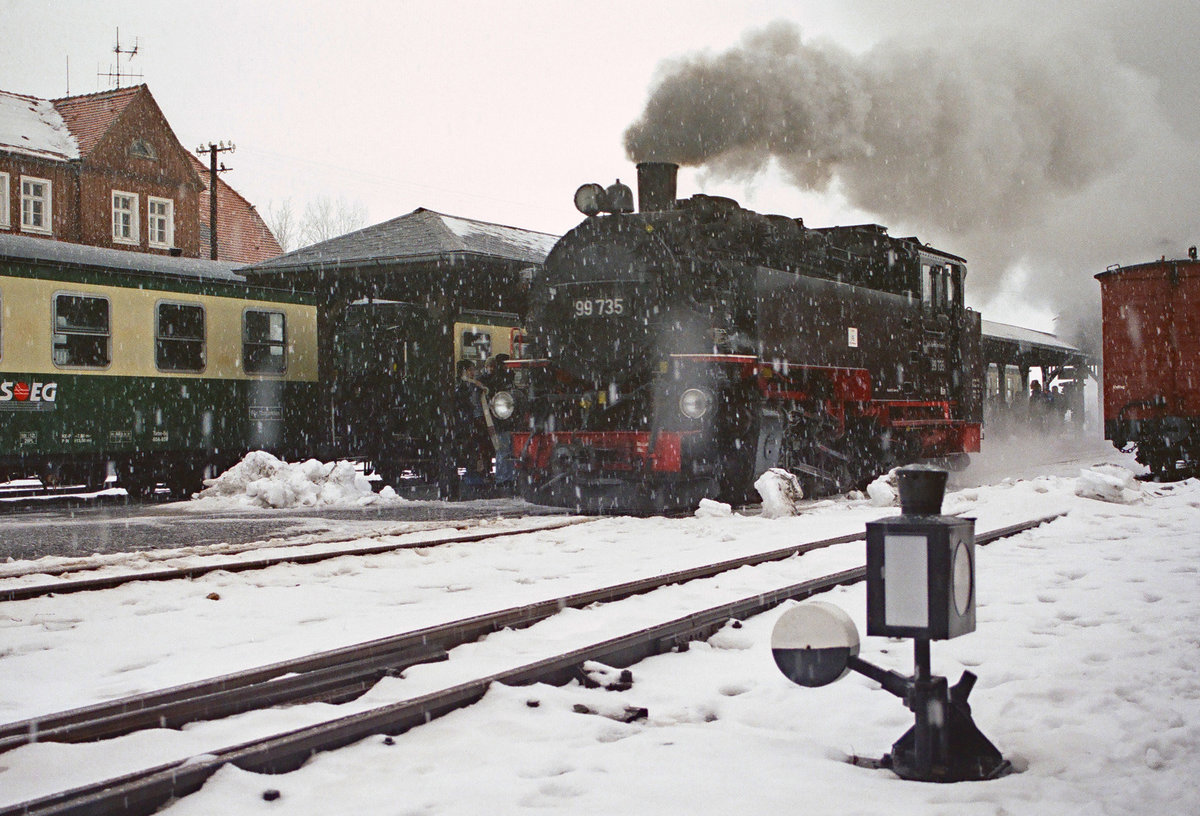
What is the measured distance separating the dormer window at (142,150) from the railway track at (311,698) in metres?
29.6

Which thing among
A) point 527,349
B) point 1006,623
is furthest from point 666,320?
point 1006,623

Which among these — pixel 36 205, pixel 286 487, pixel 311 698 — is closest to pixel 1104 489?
pixel 286 487

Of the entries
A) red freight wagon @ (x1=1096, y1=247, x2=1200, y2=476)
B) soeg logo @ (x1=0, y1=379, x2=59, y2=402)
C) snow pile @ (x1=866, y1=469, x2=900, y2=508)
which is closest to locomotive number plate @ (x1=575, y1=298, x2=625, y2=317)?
snow pile @ (x1=866, y1=469, x2=900, y2=508)

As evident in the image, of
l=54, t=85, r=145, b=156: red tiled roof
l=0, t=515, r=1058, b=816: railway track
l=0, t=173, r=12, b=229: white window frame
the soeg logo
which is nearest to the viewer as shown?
l=0, t=515, r=1058, b=816: railway track

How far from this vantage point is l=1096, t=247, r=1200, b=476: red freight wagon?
15609 millimetres

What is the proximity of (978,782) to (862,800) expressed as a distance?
13.6 inches

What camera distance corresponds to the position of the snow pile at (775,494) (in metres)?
10.3

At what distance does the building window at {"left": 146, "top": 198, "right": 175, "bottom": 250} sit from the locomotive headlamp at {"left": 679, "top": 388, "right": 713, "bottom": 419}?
25.7 metres

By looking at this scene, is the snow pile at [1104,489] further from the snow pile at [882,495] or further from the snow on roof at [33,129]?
the snow on roof at [33,129]

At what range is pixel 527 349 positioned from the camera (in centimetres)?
1155

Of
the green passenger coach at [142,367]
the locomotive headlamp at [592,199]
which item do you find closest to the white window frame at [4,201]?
the green passenger coach at [142,367]

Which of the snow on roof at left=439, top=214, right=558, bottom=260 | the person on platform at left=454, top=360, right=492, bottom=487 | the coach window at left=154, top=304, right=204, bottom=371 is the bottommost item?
the person on platform at left=454, top=360, right=492, bottom=487

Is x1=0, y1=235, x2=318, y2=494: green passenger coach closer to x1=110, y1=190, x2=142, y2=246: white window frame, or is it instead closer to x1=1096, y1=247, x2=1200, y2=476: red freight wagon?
x1=1096, y1=247, x2=1200, y2=476: red freight wagon

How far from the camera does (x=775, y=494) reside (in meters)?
10.3
